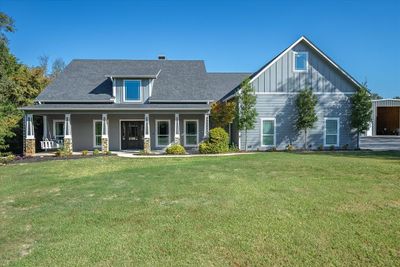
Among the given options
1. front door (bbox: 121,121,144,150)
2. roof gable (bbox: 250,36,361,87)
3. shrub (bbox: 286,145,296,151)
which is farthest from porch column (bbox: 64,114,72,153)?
shrub (bbox: 286,145,296,151)

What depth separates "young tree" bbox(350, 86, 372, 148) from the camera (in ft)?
58.8

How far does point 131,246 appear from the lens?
4059mm

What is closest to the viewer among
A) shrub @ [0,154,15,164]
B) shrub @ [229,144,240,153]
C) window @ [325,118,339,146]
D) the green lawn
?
the green lawn

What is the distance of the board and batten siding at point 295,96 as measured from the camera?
18141mm

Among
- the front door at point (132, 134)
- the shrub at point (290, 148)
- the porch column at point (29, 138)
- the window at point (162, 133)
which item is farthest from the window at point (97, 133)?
the shrub at point (290, 148)

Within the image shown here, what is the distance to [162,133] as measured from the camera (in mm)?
20234

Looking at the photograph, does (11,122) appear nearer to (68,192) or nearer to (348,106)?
(68,192)

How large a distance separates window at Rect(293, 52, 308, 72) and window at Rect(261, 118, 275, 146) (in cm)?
375

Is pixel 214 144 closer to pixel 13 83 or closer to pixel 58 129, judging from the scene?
pixel 58 129

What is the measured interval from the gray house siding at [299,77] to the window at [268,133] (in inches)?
78.9

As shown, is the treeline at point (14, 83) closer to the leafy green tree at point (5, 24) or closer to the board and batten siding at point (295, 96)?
the leafy green tree at point (5, 24)

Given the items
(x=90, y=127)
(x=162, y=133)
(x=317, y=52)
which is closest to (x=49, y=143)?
(x=90, y=127)

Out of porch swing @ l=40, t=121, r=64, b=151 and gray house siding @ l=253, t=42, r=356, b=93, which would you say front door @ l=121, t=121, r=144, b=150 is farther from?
gray house siding @ l=253, t=42, r=356, b=93

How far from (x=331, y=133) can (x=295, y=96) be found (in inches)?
138
